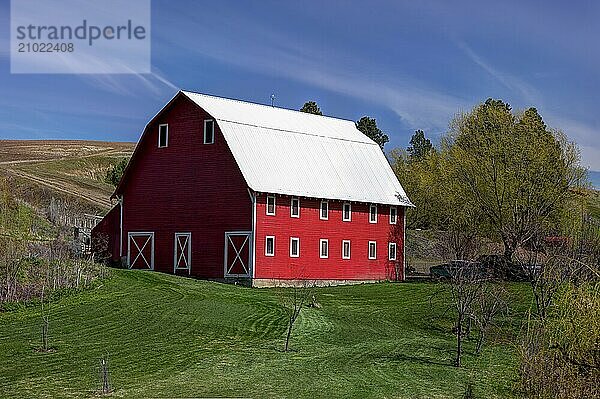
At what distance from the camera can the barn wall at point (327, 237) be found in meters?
45.8

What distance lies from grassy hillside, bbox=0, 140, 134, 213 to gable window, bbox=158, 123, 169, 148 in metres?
20.4

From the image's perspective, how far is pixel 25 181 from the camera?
8181cm

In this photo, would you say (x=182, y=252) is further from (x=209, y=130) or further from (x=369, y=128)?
(x=369, y=128)

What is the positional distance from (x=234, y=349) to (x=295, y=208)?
2215 cm

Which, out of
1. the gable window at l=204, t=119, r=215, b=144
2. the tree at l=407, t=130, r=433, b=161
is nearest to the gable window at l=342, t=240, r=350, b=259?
the gable window at l=204, t=119, r=215, b=144

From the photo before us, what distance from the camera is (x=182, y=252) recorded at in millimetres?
48031

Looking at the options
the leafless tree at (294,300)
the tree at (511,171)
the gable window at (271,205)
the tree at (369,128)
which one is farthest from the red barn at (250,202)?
the tree at (369,128)

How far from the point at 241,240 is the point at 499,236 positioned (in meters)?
18.1

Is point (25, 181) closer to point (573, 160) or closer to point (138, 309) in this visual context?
point (573, 160)

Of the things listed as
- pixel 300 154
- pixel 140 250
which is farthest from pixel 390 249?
pixel 140 250

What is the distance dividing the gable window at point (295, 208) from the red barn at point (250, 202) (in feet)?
0.20

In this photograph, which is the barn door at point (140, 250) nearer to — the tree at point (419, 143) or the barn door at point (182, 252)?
the barn door at point (182, 252)

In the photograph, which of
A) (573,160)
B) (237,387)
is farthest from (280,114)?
(237,387)

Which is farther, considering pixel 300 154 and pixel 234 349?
pixel 300 154
